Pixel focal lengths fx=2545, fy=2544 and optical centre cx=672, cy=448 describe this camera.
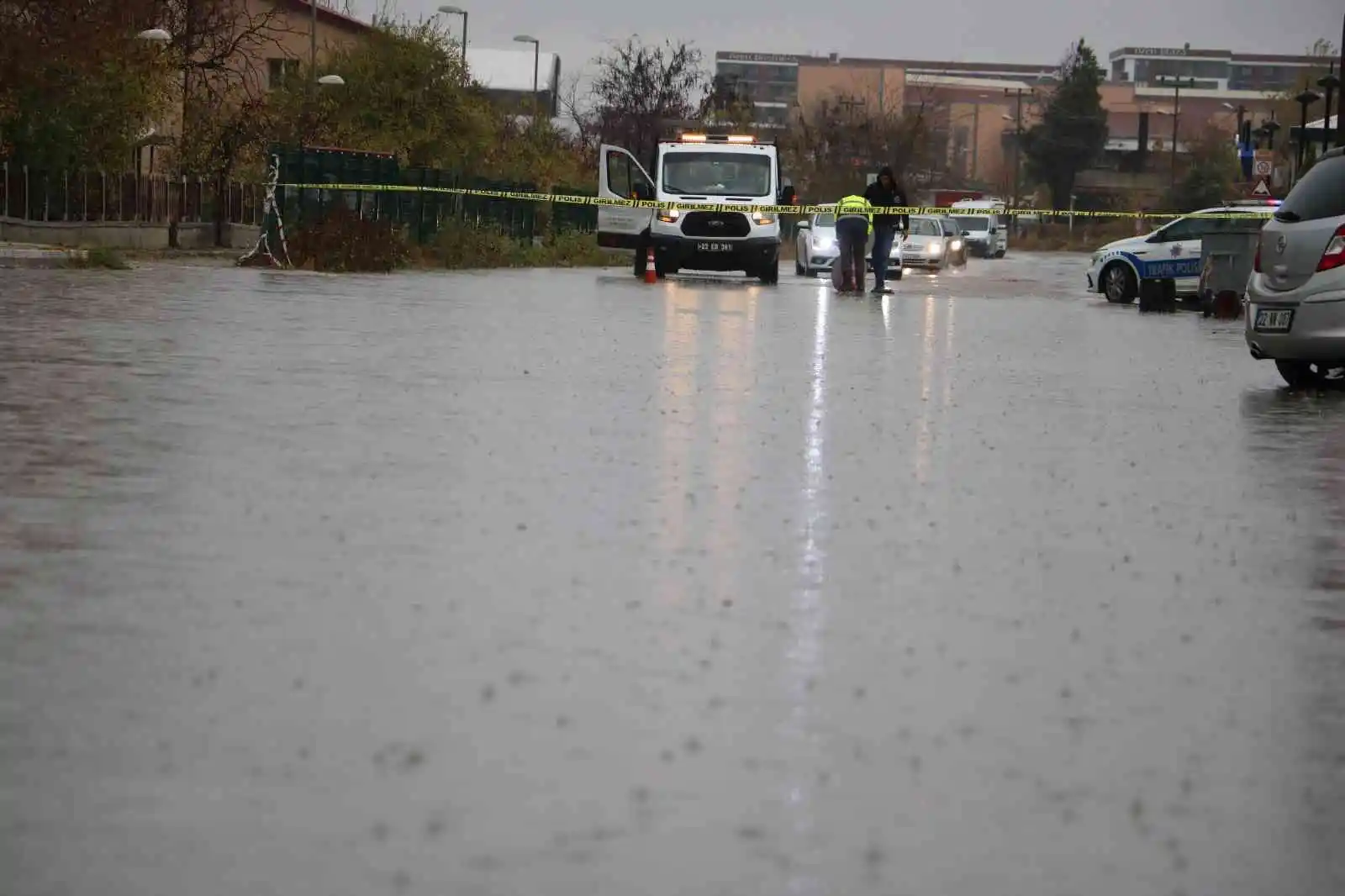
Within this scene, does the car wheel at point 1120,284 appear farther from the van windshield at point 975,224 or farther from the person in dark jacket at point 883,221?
the van windshield at point 975,224

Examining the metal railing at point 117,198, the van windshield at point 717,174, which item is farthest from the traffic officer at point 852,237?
the metal railing at point 117,198

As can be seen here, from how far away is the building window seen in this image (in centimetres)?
6457

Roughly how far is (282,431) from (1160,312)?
24.0 metres

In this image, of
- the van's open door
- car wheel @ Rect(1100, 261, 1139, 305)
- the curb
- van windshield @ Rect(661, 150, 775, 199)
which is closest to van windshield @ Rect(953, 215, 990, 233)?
the van's open door

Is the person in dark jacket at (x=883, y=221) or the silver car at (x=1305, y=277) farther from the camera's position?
the person in dark jacket at (x=883, y=221)

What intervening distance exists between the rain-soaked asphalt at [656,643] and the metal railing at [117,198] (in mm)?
32112

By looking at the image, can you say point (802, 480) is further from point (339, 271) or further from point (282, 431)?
point (339, 271)

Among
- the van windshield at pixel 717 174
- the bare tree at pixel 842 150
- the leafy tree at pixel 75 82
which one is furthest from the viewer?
the bare tree at pixel 842 150

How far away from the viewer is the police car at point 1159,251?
3631 cm

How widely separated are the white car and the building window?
15.6 m

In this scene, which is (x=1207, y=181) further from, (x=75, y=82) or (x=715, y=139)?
(x=75, y=82)

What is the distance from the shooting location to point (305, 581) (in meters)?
8.14

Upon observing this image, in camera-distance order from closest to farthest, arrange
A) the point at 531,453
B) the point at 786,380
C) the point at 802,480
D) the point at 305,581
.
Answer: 1. the point at 305,581
2. the point at 802,480
3. the point at 531,453
4. the point at 786,380

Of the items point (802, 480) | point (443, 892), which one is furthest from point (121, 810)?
point (802, 480)
